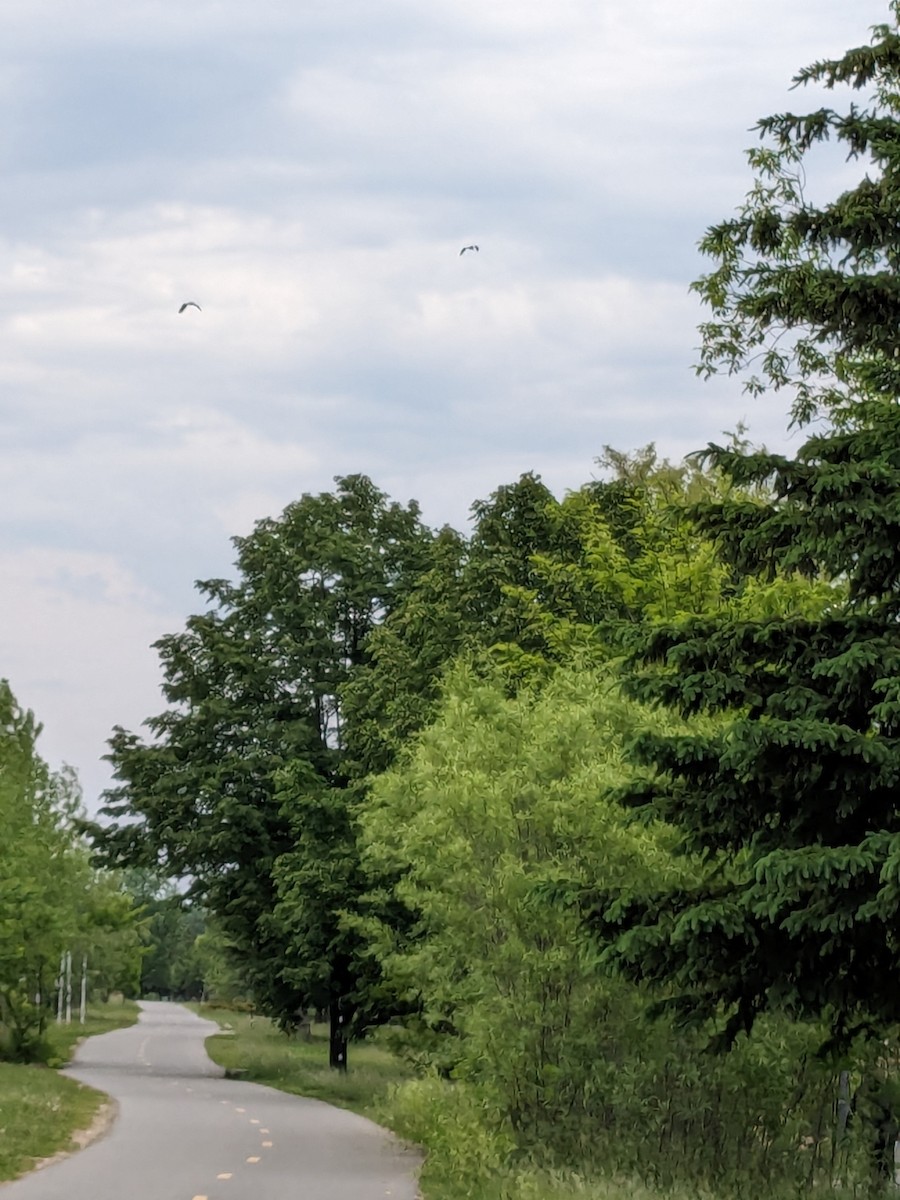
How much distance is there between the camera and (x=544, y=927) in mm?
16234

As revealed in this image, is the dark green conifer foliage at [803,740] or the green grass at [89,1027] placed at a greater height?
the dark green conifer foliage at [803,740]

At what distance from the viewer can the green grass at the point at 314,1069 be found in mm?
32969

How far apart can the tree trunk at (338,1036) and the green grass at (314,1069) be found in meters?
0.33

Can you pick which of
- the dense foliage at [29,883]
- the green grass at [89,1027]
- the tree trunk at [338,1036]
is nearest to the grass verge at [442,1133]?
the tree trunk at [338,1036]

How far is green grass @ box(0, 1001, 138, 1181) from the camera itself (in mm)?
19000

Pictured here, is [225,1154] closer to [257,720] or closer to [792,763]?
[792,763]

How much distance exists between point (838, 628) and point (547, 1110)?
802cm

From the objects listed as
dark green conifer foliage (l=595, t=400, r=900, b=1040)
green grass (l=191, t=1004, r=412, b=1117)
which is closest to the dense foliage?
green grass (l=191, t=1004, r=412, b=1117)

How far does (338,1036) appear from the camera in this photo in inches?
1515

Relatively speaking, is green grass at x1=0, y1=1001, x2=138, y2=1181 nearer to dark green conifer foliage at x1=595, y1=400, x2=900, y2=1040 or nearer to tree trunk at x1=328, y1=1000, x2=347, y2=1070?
tree trunk at x1=328, y1=1000, x2=347, y2=1070

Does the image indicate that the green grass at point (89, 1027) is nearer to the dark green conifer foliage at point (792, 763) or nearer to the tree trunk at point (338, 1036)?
the tree trunk at point (338, 1036)

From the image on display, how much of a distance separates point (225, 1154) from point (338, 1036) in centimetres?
1904

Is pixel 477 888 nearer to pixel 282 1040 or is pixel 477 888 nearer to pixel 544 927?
pixel 544 927

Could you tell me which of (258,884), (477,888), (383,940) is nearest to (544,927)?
(477,888)
